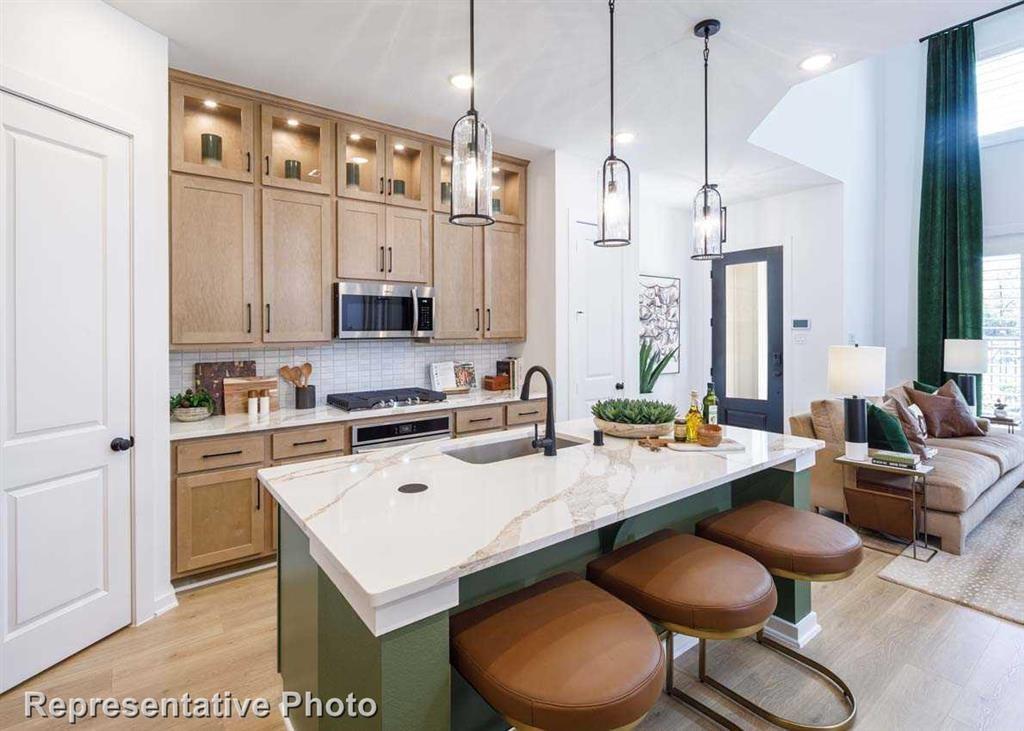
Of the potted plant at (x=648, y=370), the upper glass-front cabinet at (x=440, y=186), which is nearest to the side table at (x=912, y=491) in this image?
the potted plant at (x=648, y=370)

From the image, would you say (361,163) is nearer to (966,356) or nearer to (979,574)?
(979,574)

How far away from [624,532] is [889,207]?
5.95 meters

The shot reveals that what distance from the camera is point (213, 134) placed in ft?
10.5

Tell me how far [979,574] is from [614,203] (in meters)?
3.04

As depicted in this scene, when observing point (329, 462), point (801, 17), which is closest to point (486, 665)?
point (329, 462)

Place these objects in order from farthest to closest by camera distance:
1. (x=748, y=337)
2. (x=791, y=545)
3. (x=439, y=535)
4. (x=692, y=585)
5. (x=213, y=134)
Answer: (x=748, y=337)
(x=213, y=134)
(x=791, y=545)
(x=692, y=585)
(x=439, y=535)

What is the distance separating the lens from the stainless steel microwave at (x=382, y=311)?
3.54m

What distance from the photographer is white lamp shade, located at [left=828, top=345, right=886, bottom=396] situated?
3.41 m

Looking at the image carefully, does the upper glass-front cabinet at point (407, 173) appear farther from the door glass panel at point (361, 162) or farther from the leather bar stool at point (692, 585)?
the leather bar stool at point (692, 585)

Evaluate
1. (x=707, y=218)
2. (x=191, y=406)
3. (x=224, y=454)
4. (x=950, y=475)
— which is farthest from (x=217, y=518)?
(x=950, y=475)

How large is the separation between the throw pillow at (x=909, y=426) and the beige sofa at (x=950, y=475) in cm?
13

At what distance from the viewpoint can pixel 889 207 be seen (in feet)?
19.4

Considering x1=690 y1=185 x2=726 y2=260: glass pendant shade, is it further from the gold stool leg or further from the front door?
the front door

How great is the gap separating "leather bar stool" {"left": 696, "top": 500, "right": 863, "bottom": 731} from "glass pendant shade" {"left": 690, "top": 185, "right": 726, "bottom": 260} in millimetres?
1221
